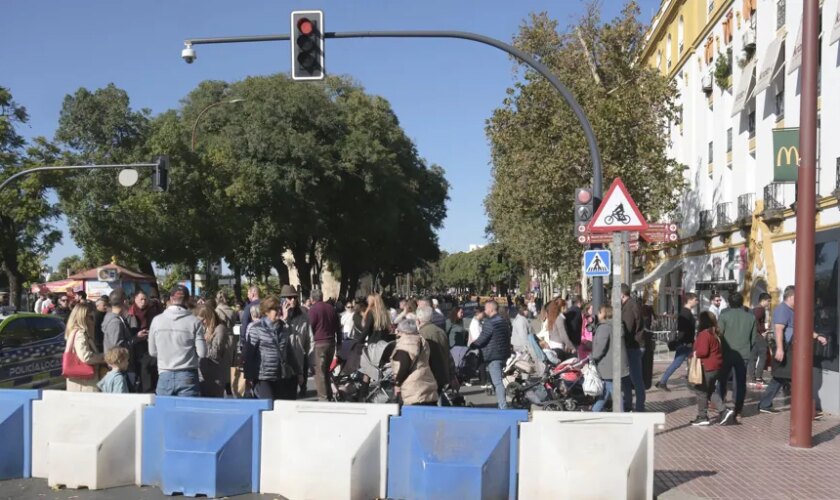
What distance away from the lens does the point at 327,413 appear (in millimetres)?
7285

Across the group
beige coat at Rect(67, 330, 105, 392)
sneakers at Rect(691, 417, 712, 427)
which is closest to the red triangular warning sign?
sneakers at Rect(691, 417, 712, 427)

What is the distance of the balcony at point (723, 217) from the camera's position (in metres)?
27.5

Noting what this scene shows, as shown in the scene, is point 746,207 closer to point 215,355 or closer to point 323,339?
point 323,339

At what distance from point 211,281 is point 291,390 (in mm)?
19864

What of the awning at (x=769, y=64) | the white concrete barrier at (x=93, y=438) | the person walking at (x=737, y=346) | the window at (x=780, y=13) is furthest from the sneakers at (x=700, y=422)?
the window at (x=780, y=13)

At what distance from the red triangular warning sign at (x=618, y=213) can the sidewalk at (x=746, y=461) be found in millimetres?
2478

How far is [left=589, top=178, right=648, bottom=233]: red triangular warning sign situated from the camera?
29.2ft

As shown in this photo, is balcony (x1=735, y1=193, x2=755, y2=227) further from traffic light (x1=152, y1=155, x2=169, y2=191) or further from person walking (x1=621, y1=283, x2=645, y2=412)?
traffic light (x1=152, y1=155, x2=169, y2=191)

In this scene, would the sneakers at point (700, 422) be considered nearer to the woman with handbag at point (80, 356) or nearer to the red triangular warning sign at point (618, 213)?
the red triangular warning sign at point (618, 213)

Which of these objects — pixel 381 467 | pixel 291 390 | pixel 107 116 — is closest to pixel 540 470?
pixel 381 467

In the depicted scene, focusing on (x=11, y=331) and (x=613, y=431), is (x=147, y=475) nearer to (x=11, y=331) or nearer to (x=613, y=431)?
(x=613, y=431)

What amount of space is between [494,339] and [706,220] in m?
20.9

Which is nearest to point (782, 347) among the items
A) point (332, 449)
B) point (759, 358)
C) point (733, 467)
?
point (733, 467)

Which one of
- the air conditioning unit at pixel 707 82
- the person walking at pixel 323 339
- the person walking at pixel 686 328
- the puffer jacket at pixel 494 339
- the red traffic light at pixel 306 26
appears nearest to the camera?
the red traffic light at pixel 306 26
